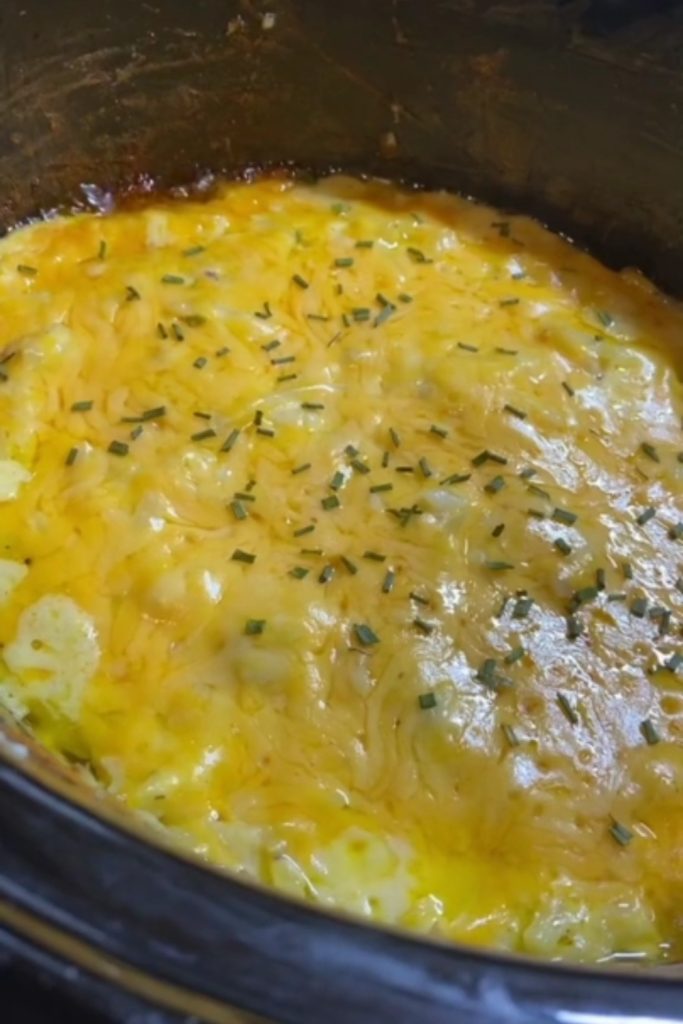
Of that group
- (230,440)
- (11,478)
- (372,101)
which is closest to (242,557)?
(230,440)

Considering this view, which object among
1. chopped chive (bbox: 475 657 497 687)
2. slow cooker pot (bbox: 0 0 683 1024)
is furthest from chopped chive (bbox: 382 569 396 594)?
slow cooker pot (bbox: 0 0 683 1024)

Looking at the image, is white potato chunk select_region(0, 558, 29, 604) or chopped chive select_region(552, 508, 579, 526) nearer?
white potato chunk select_region(0, 558, 29, 604)

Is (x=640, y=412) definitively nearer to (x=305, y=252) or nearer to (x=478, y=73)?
(x=305, y=252)

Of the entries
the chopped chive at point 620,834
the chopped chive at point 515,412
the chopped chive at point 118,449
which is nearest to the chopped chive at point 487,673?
the chopped chive at point 620,834

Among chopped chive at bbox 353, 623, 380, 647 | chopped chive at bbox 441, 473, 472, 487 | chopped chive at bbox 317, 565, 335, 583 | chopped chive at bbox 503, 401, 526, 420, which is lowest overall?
chopped chive at bbox 353, 623, 380, 647

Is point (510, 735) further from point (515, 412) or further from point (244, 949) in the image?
point (244, 949)

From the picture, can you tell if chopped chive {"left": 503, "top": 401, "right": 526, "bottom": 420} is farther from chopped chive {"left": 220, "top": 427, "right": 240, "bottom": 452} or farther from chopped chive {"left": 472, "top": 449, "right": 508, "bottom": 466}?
chopped chive {"left": 220, "top": 427, "right": 240, "bottom": 452}

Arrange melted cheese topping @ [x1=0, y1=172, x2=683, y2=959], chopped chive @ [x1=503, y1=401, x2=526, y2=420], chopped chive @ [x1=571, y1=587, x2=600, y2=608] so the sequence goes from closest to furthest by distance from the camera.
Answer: melted cheese topping @ [x1=0, y1=172, x2=683, y2=959], chopped chive @ [x1=571, y1=587, x2=600, y2=608], chopped chive @ [x1=503, y1=401, x2=526, y2=420]

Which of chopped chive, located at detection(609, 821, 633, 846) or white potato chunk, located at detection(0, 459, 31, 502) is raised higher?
white potato chunk, located at detection(0, 459, 31, 502)

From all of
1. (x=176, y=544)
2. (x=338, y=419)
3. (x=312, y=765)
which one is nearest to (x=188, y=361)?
(x=338, y=419)
